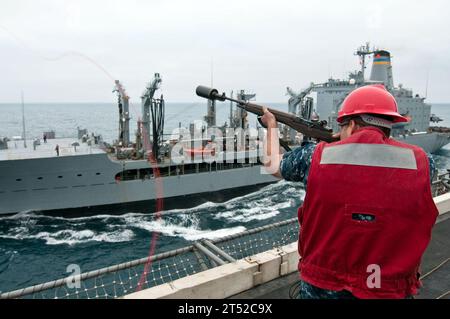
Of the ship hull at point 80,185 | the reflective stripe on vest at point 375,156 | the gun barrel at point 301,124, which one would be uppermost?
the gun barrel at point 301,124

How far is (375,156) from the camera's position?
3.95 ft

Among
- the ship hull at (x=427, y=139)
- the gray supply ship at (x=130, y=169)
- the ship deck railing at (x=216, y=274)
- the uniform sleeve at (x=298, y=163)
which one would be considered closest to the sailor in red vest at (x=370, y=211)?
the uniform sleeve at (x=298, y=163)

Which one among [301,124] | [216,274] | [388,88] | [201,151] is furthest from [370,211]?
[388,88]

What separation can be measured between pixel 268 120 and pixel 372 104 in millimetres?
815

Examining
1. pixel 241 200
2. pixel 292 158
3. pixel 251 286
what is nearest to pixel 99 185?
pixel 241 200

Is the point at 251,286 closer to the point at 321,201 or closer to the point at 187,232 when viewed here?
the point at 321,201

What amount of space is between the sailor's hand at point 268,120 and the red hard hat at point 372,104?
627 millimetres

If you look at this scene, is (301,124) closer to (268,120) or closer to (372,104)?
(268,120)

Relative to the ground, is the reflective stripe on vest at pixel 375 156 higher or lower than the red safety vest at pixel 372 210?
higher

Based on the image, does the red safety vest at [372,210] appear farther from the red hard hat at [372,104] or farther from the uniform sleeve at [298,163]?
Result: the uniform sleeve at [298,163]

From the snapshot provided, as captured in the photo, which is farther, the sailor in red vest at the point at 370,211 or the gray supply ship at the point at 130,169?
the gray supply ship at the point at 130,169

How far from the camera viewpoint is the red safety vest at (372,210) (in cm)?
118
